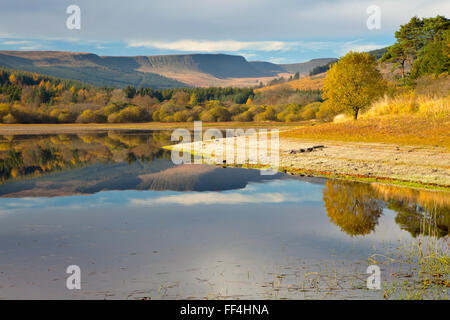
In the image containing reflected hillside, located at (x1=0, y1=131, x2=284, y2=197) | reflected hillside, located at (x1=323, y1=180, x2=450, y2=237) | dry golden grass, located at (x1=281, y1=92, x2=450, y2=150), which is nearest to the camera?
reflected hillside, located at (x1=323, y1=180, x2=450, y2=237)

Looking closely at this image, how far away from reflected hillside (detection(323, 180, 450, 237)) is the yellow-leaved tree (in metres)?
23.1

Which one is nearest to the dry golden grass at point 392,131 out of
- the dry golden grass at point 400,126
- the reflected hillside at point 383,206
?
the dry golden grass at point 400,126

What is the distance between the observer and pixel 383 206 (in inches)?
565

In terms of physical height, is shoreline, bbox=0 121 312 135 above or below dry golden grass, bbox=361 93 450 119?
below

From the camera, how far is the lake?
780cm

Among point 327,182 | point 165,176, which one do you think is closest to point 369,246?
point 327,182

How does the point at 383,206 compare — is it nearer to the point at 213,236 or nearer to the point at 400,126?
the point at 213,236

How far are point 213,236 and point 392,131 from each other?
23.4m

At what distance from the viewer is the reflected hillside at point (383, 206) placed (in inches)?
462

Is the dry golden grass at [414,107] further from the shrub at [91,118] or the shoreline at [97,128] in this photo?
the shrub at [91,118]

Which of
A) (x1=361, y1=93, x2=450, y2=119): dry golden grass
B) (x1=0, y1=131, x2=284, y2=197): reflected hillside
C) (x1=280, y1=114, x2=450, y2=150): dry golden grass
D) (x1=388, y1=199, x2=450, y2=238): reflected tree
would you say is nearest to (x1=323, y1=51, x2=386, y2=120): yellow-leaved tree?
(x1=361, y1=93, x2=450, y2=119): dry golden grass

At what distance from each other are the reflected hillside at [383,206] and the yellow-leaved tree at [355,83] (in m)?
23.1

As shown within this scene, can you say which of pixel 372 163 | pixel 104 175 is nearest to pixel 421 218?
pixel 372 163

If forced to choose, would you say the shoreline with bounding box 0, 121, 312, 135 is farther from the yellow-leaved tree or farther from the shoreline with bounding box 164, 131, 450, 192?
the shoreline with bounding box 164, 131, 450, 192
